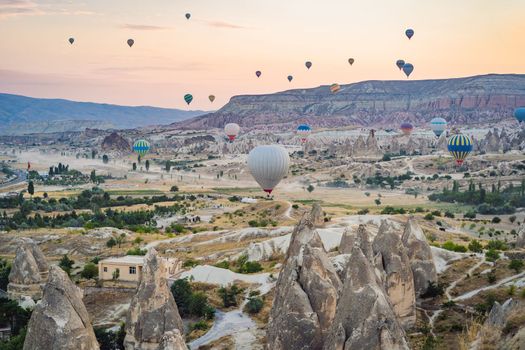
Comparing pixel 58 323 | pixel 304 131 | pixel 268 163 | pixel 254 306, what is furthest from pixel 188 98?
pixel 58 323

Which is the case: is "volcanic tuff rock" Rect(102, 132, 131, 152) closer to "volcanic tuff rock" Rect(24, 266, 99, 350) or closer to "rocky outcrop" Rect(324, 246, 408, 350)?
"volcanic tuff rock" Rect(24, 266, 99, 350)

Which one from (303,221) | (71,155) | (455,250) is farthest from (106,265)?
(71,155)

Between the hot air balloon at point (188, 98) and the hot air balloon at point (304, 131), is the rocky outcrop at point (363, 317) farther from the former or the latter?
the hot air balloon at point (304, 131)

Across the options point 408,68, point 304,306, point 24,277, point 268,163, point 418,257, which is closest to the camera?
point 304,306

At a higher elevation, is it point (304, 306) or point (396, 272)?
point (304, 306)

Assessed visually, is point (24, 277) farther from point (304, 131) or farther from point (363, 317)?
point (304, 131)

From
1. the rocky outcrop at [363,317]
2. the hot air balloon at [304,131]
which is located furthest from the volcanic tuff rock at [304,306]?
the hot air balloon at [304,131]
